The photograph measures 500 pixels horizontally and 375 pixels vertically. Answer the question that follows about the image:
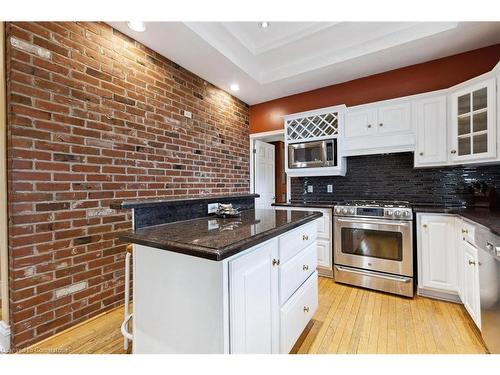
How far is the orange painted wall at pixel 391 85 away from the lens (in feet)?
8.05

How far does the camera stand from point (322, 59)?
2781 mm

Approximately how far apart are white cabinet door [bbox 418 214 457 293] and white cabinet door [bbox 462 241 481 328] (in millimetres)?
209

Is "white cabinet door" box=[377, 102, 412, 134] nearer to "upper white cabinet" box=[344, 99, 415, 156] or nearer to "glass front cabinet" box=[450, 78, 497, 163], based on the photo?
"upper white cabinet" box=[344, 99, 415, 156]

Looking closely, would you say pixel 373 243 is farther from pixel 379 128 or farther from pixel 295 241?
pixel 295 241

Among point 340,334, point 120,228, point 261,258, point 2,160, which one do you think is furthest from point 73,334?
point 340,334

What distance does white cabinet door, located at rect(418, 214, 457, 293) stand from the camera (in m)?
2.19

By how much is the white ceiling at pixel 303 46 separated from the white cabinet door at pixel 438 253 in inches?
70.2

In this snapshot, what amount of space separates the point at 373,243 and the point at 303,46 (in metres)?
2.44

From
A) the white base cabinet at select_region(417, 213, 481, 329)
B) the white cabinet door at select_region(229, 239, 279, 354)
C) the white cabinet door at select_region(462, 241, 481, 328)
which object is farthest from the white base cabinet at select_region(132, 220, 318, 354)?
the white base cabinet at select_region(417, 213, 481, 329)

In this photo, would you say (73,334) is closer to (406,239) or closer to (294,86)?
(406,239)

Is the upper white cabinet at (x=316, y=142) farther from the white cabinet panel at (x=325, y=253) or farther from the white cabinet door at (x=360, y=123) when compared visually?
the white cabinet panel at (x=325, y=253)

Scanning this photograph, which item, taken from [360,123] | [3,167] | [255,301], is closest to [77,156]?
[3,167]

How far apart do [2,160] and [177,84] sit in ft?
5.81

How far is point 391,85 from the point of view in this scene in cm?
289
